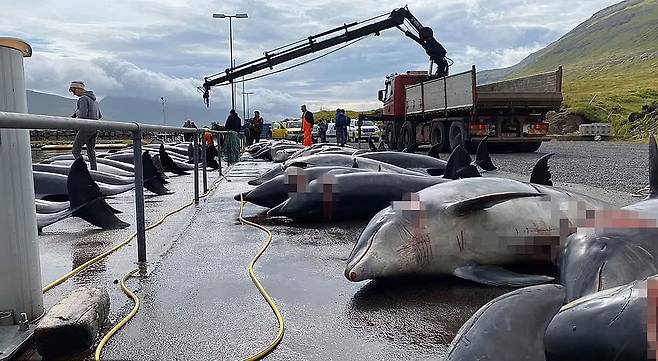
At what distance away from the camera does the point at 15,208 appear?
3.00 meters

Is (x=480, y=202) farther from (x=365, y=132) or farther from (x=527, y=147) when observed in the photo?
(x=365, y=132)

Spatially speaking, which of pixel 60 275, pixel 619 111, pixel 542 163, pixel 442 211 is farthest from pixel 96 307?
pixel 619 111

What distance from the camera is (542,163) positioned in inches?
219

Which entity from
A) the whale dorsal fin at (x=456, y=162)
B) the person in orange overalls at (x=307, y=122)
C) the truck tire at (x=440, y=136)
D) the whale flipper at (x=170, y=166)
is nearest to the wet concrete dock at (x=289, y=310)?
the whale dorsal fin at (x=456, y=162)

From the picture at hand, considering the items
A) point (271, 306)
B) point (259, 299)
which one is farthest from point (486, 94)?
point (271, 306)

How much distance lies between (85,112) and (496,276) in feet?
30.7

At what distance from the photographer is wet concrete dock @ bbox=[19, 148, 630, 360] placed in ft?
9.35

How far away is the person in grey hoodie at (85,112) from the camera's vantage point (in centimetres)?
1073

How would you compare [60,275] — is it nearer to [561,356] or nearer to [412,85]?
[561,356]

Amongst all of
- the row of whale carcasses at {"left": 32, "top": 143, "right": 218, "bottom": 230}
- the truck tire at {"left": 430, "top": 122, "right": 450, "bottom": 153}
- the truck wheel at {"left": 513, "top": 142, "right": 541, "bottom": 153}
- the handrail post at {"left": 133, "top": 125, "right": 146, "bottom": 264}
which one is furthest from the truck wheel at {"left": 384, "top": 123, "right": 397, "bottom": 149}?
the handrail post at {"left": 133, "top": 125, "right": 146, "bottom": 264}

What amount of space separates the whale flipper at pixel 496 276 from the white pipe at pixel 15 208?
2580mm

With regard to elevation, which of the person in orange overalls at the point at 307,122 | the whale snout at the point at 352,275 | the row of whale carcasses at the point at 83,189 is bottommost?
the whale snout at the point at 352,275

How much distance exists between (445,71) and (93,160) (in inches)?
721

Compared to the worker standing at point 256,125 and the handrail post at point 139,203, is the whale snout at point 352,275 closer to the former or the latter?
the handrail post at point 139,203
